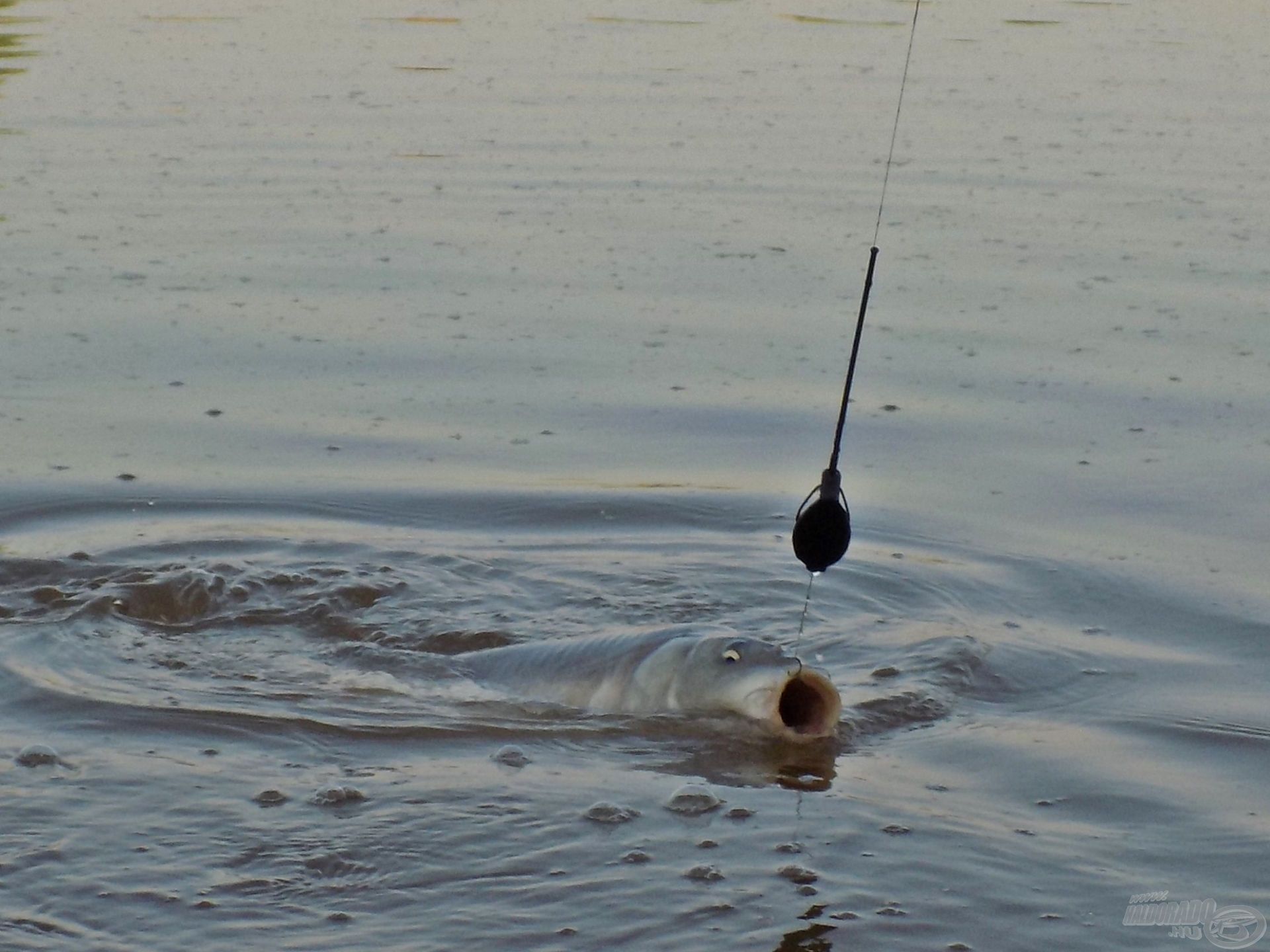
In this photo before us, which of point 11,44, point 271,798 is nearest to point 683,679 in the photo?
point 271,798

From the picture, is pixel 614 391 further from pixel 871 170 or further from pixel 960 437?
pixel 871 170

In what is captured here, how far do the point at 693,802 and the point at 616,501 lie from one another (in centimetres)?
243

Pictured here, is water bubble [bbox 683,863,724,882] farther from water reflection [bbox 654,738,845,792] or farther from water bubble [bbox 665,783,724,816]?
water reflection [bbox 654,738,845,792]

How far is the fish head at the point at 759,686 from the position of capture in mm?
4926

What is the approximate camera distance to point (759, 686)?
4914 millimetres

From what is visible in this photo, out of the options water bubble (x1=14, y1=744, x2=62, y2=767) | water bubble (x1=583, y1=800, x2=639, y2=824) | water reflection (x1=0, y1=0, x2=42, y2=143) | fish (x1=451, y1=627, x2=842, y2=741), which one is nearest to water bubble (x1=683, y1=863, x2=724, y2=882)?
water bubble (x1=583, y1=800, x2=639, y2=824)

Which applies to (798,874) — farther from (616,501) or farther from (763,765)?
(616,501)

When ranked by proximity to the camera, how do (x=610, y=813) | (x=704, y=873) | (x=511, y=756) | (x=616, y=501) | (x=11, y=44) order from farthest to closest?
(x=11, y=44) → (x=616, y=501) → (x=511, y=756) → (x=610, y=813) → (x=704, y=873)

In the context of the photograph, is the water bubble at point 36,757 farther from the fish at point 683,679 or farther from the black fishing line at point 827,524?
the black fishing line at point 827,524

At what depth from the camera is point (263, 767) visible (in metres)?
4.80

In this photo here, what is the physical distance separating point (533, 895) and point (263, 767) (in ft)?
3.21


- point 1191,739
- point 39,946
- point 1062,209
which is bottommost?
point 39,946

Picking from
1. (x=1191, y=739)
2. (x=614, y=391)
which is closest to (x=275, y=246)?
(x=614, y=391)

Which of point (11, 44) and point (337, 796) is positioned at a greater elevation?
point (11, 44)
